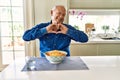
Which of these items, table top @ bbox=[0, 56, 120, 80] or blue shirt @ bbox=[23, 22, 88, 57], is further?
blue shirt @ bbox=[23, 22, 88, 57]

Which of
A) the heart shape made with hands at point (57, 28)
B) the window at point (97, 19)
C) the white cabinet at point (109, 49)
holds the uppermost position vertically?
the window at point (97, 19)

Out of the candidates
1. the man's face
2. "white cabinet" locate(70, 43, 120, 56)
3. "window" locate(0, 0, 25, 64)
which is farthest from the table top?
"window" locate(0, 0, 25, 64)

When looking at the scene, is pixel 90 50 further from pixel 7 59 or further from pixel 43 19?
pixel 7 59

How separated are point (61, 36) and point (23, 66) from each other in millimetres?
777

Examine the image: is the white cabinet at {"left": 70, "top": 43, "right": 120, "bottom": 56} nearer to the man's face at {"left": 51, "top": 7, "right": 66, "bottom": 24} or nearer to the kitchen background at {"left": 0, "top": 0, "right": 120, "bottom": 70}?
the kitchen background at {"left": 0, "top": 0, "right": 120, "bottom": 70}

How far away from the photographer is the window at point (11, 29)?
3525 millimetres

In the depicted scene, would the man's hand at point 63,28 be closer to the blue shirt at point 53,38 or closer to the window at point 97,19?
the blue shirt at point 53,38

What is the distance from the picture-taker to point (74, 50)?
321 centimetres

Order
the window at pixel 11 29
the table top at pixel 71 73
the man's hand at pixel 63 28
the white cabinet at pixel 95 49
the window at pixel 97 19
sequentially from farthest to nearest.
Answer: the window at pixel 97 19 < the window at pixel 11 29 < the white cabinet at pixel 95 49 < the man's hand at pixel 63 28 < the table top at pixel 71 73

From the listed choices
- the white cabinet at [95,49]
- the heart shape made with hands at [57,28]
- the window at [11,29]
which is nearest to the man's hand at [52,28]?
the heart shape made with hands at [57,28]

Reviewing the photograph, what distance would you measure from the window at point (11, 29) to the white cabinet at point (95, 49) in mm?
1100

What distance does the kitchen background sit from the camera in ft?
10.6

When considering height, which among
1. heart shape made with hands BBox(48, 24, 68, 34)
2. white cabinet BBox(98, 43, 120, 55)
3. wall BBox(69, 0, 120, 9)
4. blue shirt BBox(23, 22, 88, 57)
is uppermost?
wall BBox(69, 0, 120, 9)

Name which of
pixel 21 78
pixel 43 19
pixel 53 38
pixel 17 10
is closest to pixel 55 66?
pixel 21 78
